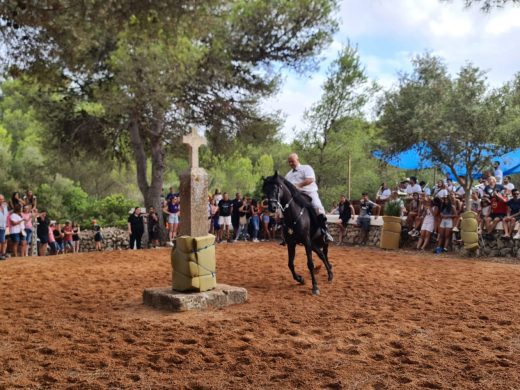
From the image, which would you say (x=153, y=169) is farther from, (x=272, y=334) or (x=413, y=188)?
(x=272, y=334)

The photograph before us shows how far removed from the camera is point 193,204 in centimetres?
851

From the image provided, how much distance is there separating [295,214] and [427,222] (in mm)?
8910

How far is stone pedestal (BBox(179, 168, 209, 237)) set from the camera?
8484 millimetres

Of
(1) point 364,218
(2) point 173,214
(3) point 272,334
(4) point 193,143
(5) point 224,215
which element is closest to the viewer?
(3) point 272,334

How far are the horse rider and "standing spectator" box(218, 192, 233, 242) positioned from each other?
9.63 m

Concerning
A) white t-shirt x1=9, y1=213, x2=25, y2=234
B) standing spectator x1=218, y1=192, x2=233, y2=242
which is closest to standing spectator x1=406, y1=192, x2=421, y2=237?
standing spectator x1=218, y1=192, x2=233, y2=242

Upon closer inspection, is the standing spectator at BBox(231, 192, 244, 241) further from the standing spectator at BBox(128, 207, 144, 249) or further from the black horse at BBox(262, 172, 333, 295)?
the black horse at BBox(262, 172, 333, 295)

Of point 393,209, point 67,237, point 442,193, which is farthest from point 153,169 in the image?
point 442,193

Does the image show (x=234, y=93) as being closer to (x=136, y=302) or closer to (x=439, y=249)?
(x=439, y=249)

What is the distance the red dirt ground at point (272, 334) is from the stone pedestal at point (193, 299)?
0.20m

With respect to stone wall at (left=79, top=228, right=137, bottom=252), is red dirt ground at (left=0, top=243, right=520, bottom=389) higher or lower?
lower

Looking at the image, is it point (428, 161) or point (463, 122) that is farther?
point (428, 161)

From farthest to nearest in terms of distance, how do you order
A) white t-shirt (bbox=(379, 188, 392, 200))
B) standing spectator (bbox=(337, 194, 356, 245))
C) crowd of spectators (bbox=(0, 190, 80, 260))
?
white t-shirt (bbox=(379, 188, 392, 200))
standing spectator (bbox=(337, 194, 356, 245))
crowd of spectators (bbox=(0, 190, 80, 260))

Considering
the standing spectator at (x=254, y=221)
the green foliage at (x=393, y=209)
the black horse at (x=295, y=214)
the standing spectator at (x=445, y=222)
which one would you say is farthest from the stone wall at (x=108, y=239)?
the black horse at (x=295, y=214)
